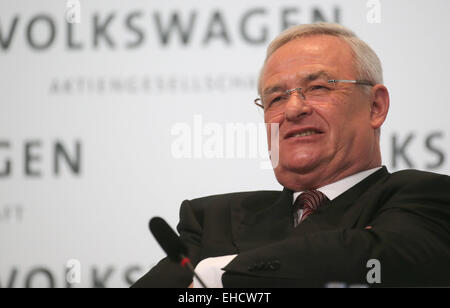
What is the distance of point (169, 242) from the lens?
1212 mm

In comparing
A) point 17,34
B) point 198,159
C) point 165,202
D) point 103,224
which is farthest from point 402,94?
point 17,34

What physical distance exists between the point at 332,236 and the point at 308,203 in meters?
0.44

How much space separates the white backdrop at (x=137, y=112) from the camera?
251 centimetres

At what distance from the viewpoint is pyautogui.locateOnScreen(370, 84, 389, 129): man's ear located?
1.98 metres

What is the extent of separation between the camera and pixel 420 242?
1.39 meters

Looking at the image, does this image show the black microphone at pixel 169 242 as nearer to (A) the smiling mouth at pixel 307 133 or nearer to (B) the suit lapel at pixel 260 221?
(B) the suit lapel at pixel 260 221

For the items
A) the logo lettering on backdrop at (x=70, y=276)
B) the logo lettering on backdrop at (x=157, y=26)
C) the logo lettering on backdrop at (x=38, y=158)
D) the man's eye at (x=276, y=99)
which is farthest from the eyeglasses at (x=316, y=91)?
the logo lettering on backdrop at (x=38, y=158)

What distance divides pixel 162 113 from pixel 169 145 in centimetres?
16

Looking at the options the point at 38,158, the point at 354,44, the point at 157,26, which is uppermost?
the point at 157,26

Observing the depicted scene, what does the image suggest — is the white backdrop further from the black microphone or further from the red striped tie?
the black microphone

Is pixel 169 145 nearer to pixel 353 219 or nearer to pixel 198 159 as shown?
pixel 198 159

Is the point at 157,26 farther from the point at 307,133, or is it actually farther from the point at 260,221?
the point at 260,221

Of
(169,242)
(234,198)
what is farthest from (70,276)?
(169,242)

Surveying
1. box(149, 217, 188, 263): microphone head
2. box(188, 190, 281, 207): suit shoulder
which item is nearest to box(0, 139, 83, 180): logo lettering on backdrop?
box(188, 190, 281, 207): suit shoulder
